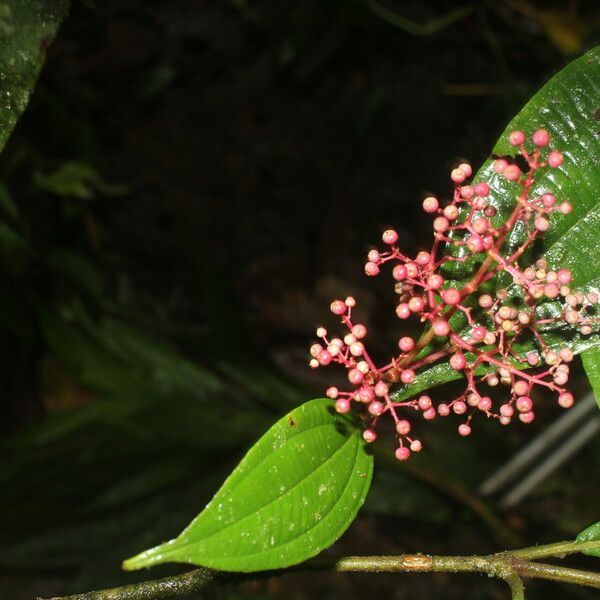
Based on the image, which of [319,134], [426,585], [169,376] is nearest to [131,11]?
[319,134]

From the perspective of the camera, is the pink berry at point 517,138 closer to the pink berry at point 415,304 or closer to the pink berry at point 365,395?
the pink berry at point 415,304

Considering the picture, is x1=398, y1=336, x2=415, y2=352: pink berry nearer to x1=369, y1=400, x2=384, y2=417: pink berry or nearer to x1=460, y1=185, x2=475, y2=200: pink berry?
x1=369, y1=400, x2=384, y2=417: pink berry

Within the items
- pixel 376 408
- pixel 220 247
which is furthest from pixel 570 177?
pixel 220 247

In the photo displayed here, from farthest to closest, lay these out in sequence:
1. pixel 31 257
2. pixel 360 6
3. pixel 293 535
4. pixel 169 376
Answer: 1. pixel 360 6
2. pixel 169 376
3. pixel 31 257
4. pixel 293 535

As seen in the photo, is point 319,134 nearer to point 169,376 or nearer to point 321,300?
point 321,300

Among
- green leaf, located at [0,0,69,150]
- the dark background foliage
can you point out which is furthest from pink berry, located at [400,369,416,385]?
the dark background foliage

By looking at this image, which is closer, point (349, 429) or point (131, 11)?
point (349, 429)

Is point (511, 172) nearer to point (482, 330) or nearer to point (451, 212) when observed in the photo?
point (451, 212)
